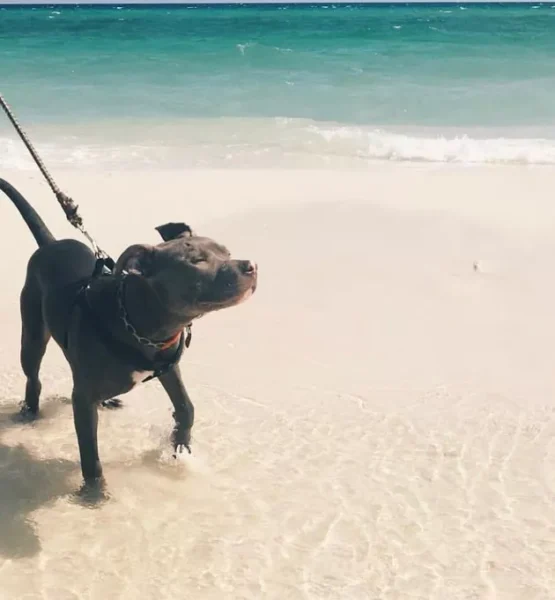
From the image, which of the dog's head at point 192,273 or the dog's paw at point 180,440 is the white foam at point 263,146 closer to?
the dog's paw at point 180,440

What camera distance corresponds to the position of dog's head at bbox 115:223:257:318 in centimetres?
300

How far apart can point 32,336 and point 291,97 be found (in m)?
12.4

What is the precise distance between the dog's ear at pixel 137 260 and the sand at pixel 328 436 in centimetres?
105

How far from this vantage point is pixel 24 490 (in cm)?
370

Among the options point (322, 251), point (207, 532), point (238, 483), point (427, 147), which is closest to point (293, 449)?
point (238, 483)

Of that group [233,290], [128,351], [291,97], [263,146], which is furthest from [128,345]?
[291,97]

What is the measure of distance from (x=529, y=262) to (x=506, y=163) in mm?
4158

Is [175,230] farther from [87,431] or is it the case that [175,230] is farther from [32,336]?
[32,336]

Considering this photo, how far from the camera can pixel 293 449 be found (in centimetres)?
410

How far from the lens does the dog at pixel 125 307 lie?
3.06m

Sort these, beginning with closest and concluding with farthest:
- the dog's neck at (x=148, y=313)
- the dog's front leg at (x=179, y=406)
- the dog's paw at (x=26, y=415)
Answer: the dog's neck at (x=148, y=313), the dog's front leg at (x=179, y=406), the dog's paw at (x=26, y=415)

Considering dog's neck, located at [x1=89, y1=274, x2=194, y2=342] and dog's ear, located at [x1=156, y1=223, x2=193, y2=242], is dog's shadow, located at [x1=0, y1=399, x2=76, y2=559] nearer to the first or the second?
dog's neck, located at [x1=89, y1=274, x2=194, y2=342]

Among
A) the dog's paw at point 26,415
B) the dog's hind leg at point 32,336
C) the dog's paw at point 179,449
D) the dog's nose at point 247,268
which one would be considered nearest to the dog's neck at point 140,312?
the dog's nose at point 247,268

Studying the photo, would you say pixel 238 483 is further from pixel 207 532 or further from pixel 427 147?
pixel 427 147
